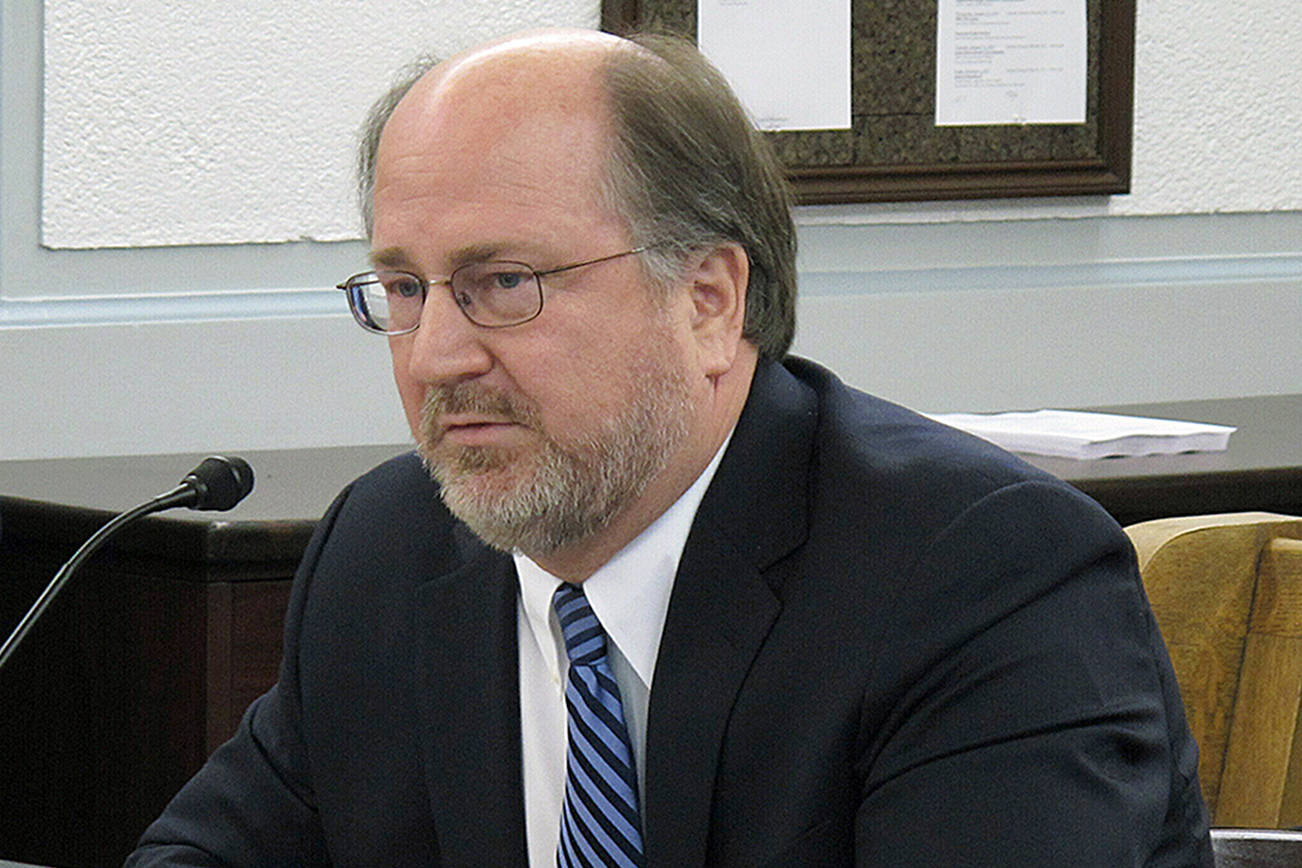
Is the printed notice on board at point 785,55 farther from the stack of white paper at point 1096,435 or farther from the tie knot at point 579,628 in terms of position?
the tie knot at point 579,628

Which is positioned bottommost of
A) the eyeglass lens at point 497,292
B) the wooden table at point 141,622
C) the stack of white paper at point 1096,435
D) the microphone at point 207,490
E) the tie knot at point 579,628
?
the wooden table at point 141,622

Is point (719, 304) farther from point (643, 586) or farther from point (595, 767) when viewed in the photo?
point (595, 767)

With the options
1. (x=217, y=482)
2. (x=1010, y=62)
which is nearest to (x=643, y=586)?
(x=217, y=482)

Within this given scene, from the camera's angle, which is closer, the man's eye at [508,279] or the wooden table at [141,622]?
the man's eye at [508,279]

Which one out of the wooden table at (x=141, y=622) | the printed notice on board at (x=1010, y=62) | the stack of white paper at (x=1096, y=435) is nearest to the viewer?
the wooden table at (x=141, y=622)

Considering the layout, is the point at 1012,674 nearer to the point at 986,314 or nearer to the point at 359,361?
the point at 359,361

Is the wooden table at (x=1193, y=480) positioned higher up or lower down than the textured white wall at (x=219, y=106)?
lower down

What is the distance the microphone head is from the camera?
1.64 m

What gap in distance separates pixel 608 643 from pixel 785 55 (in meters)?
1.78

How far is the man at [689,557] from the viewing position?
4.33 ft

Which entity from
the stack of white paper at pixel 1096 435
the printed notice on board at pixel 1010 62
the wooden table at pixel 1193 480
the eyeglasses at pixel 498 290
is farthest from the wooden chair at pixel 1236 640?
the printed notice on board at pixel 1010 62

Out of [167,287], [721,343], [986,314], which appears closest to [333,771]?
[721,343]

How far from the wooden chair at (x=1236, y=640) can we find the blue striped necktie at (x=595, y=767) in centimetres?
46

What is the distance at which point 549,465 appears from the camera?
1419mm
